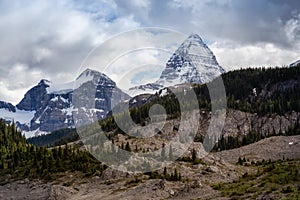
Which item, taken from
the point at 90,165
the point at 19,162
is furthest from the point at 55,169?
the point at 19,162

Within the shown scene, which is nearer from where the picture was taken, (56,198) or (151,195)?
(151,195)

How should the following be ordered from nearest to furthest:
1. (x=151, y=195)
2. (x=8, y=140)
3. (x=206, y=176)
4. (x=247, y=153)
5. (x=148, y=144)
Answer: (x=151, y=195)
(x=206, y=176)
(x=148, y=144)
(x=247, y=153)
(x=8, y=140)

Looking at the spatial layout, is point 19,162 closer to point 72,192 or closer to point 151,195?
point 72,192

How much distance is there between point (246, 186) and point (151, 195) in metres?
17.0

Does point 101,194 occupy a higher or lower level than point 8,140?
lower

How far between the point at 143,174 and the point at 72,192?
46.7 feet

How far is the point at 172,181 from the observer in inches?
3388

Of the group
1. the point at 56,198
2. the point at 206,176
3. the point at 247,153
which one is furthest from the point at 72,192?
the point at 247,153

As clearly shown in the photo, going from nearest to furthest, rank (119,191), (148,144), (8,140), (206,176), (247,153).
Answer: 1. (119,191)
2. (206,176)
3. (148,144)
4. (247,153)
5. (8,140)

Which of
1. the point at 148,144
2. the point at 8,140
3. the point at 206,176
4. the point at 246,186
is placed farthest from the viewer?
the point at 8,140

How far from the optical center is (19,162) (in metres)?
120

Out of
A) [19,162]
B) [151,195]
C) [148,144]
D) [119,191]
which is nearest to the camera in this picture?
[151,195]

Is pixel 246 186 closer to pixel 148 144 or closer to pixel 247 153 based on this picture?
pixel 148 144

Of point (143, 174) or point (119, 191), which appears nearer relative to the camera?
point (119, 191)
